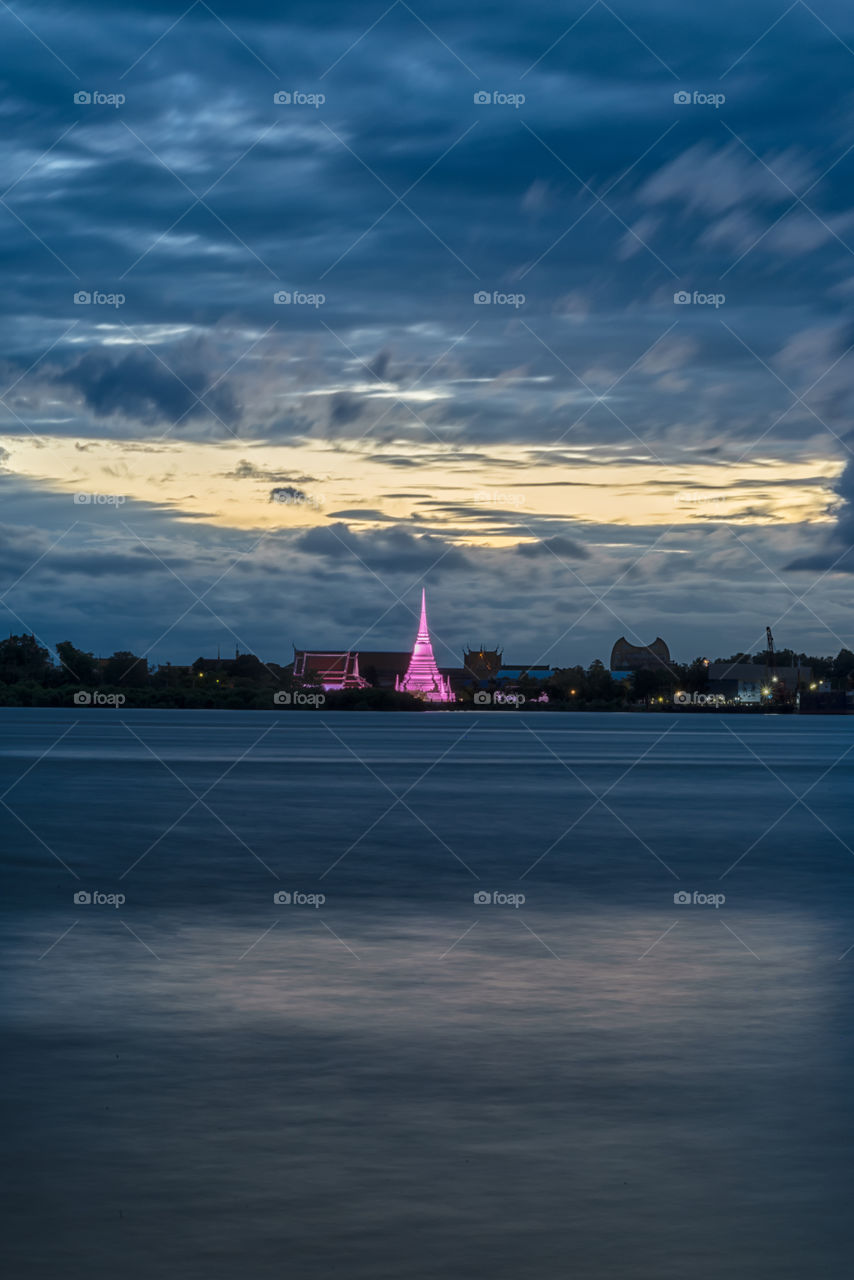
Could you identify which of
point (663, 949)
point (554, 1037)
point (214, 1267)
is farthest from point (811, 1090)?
point (663, 949)

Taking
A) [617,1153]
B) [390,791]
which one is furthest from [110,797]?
[617,1153]

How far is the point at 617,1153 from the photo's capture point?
32.9ft

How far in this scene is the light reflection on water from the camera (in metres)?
8.47

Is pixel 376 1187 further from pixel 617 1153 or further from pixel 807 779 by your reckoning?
pixel 807 779

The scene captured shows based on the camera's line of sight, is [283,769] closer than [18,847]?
No

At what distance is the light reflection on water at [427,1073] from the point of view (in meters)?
8.47

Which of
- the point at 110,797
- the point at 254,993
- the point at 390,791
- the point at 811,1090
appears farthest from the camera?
the point at 390,791

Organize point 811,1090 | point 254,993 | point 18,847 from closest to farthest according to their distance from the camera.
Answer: point 811,1090 < point 254,993 < point 18,847

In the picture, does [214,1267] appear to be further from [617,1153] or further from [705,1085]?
[705,1085]

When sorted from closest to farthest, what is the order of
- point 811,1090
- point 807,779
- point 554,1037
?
point 811,1090 → point 554,1037 → point 807,779

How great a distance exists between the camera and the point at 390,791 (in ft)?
187

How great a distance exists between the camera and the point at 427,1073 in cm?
1223

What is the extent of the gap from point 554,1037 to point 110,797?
40.2 meters

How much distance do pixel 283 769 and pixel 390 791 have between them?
759 inches
